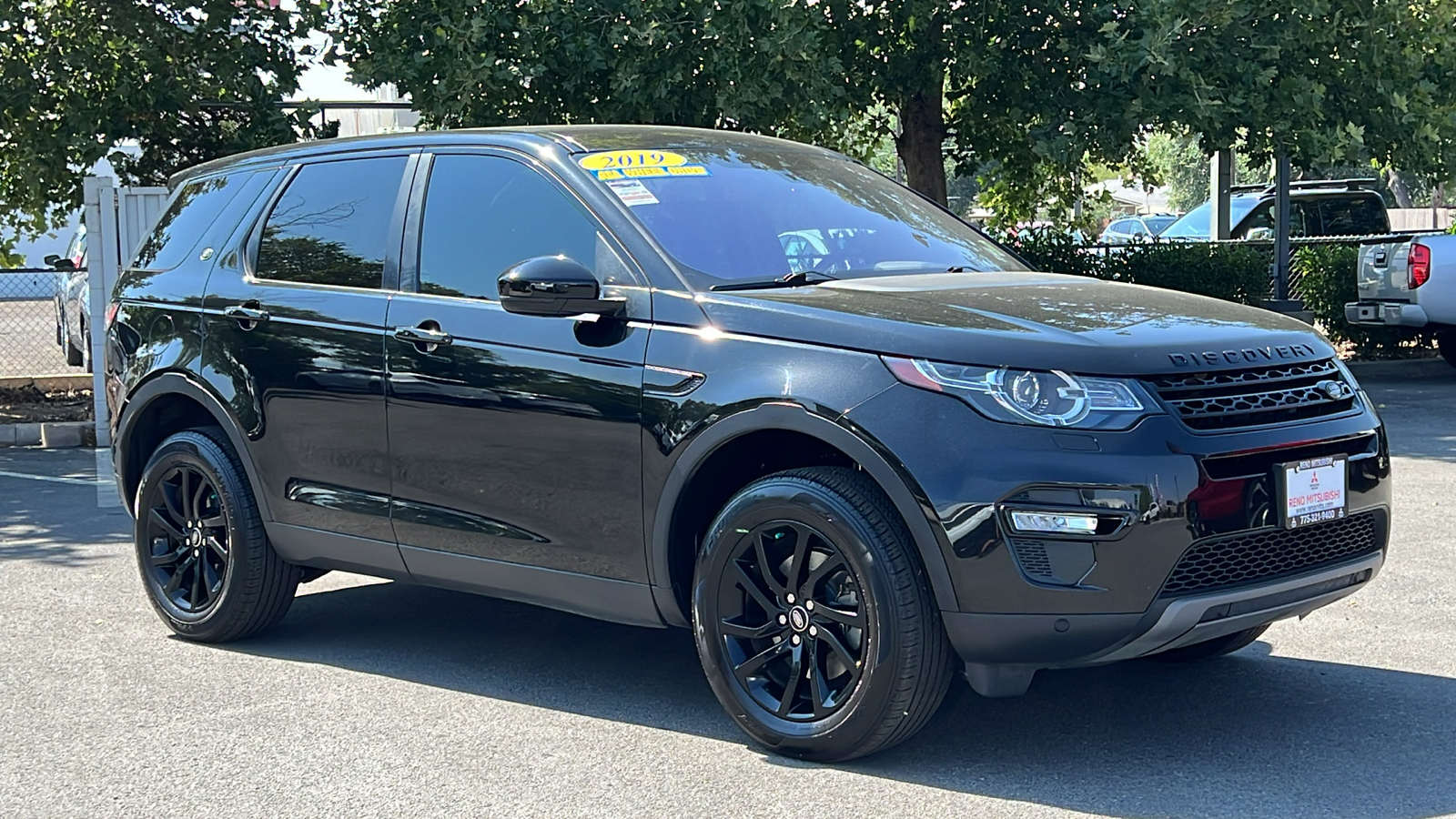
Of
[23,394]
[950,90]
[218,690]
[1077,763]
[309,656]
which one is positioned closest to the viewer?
[1077,763]

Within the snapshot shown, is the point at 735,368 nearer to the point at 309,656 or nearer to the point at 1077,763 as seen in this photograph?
the point at 1077,763

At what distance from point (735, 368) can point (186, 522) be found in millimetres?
2679

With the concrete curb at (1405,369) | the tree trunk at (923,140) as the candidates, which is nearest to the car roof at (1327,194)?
the concrete curb at (1405,369)

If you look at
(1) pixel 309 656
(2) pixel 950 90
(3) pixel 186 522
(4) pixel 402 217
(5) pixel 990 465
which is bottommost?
(1) pixel 309 656

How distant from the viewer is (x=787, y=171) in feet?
18.4

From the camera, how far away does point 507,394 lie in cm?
510

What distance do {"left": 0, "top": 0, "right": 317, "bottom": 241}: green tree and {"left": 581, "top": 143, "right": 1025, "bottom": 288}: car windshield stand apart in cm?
881

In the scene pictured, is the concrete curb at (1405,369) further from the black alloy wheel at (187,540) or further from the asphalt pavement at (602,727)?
the black alloy wheel at (187,540)

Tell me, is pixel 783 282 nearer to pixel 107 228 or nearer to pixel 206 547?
pixel 206 547

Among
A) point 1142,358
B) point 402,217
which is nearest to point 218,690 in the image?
point 402,217

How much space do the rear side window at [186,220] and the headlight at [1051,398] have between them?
11.2 ft

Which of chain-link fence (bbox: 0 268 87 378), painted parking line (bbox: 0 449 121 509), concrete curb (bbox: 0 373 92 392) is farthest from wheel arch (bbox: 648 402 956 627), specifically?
concrete curb (bbox: 0 373 92 392)

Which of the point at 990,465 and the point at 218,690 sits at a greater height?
→ the point at 990,465

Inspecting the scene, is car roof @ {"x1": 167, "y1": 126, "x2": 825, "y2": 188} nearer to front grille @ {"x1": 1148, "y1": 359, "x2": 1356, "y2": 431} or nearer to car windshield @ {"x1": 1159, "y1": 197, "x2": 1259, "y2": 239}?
front grille @ {"x1": 1148, "y1": 359, "x2": 1356, "y2": 431}
